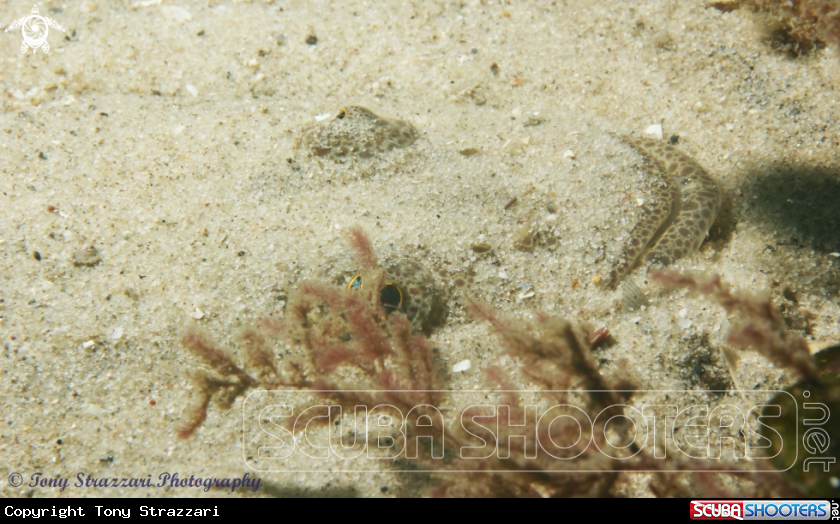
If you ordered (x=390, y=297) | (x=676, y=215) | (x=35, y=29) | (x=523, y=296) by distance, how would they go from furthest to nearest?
(x=35, y=29)
(x=676, y=215)
(x=523, y=296)
(x=390, y=297)

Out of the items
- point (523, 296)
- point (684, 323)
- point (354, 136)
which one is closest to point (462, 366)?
point (523, 296)

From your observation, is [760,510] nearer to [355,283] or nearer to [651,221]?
[651,221]

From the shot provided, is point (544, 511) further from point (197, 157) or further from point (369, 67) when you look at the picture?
point (369, 67)

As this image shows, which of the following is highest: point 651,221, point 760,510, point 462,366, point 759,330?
point 759,330

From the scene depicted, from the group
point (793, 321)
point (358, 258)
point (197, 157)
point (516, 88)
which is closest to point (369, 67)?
point (516, 88)

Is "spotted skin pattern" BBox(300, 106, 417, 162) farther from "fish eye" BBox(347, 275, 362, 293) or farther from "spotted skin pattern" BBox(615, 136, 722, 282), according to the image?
"spotted skin pattern" BBox(615, 136, 722, 282)
